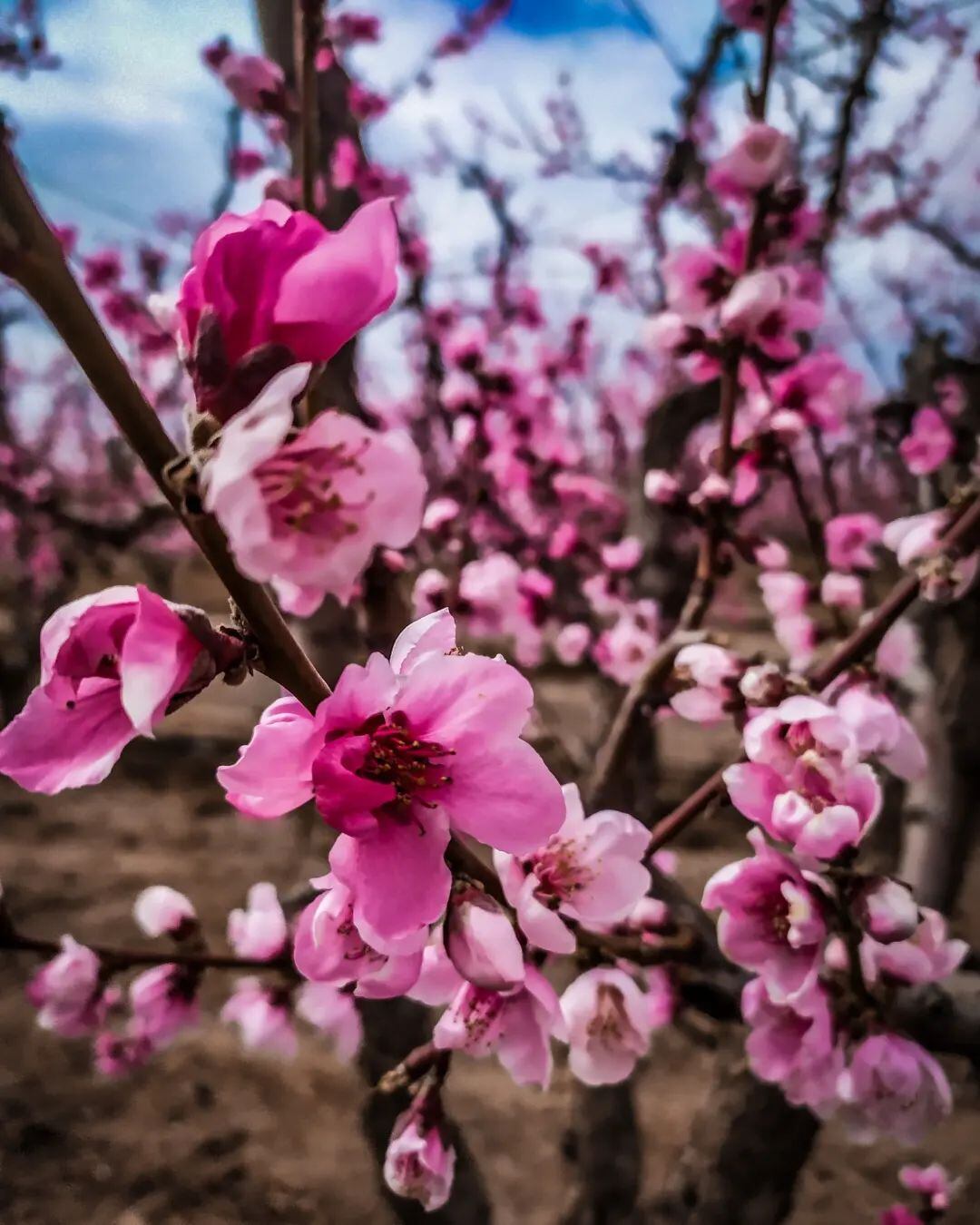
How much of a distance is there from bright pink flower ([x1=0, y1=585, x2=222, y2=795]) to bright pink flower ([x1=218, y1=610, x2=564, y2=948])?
53 millimetres

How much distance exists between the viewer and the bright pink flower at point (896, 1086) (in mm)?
788

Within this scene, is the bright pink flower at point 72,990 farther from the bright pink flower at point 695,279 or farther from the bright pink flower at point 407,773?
the bright pink flower at point 695,279

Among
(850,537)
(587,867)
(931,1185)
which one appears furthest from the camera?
(850,537)

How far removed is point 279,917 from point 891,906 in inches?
30.8

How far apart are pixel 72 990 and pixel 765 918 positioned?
2.95 ft

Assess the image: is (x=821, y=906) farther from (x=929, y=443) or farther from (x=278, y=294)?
(x=929, y=443)

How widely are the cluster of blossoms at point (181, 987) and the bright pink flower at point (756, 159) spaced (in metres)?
1.13

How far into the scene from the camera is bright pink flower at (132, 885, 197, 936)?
3.70ft

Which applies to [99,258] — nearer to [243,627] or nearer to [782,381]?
[782,381]

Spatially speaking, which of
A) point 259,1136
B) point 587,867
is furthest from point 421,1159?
point 259,1136

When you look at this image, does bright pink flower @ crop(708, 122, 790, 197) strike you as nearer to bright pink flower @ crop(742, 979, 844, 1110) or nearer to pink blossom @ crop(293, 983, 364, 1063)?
bright pink flower @ crop(742, 979, 844, 1110)

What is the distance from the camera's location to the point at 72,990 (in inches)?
43.6

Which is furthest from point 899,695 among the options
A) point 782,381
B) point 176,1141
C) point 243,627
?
point 176,1141

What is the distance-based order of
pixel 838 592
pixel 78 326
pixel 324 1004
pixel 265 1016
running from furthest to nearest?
pixel 838 592, pixel 265 1016, pixel 324 1004, pixel 78 326
